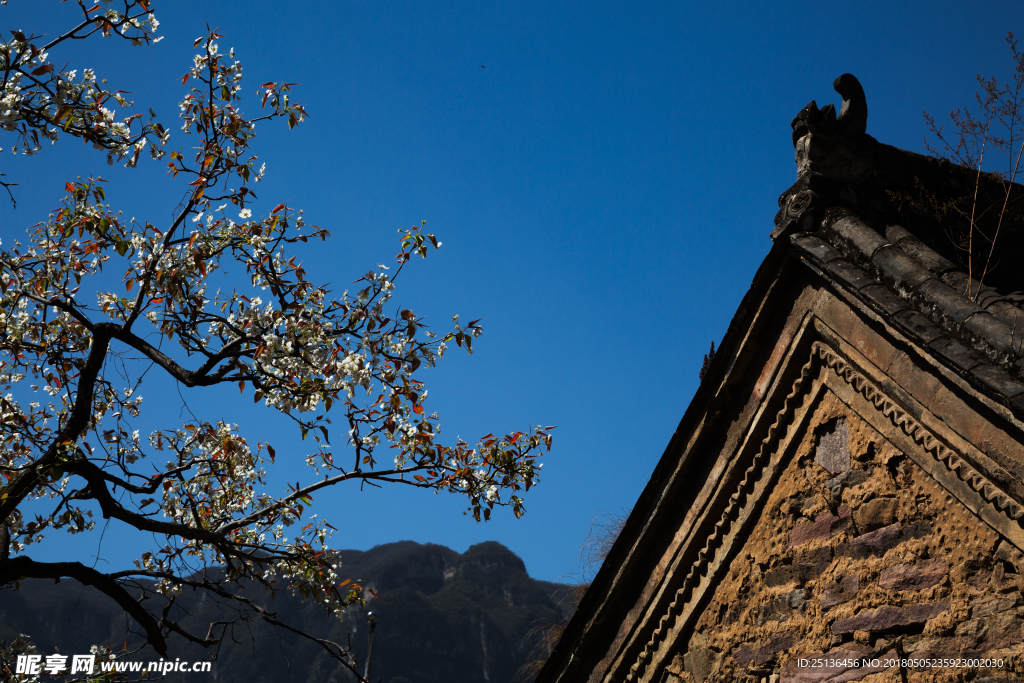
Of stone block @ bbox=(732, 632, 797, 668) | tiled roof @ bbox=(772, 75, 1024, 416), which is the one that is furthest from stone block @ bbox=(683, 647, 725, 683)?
tiled roof @ bbox=(772, 75, 1024, 416)

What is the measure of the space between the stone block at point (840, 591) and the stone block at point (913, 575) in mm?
141

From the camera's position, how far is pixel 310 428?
6.77 metres

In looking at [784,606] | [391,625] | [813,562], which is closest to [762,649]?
[784,606]

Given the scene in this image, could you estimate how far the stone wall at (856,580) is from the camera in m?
2.82

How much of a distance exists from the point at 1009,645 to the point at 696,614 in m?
1.70

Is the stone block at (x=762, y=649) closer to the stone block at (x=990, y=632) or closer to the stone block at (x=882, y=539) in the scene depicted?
the stone block at (x=882, y=539)

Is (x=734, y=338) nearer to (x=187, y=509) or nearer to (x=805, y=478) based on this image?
(x=805, y=478)

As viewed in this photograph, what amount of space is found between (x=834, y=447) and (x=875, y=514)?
0.39 meters

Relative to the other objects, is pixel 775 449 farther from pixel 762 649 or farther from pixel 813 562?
pixel 762 649

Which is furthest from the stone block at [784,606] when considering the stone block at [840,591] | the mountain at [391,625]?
the mountain at [391,625]

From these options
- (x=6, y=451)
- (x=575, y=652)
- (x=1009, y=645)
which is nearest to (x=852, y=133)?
(x=1009, y=645)

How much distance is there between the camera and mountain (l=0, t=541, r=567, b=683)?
4744 cm

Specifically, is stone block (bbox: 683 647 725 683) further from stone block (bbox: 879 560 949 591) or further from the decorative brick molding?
stone block (bbox: 879 560 949 591)

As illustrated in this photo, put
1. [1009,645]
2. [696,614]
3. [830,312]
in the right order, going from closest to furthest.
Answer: [1009,645]
[830,312]
[696,614]
